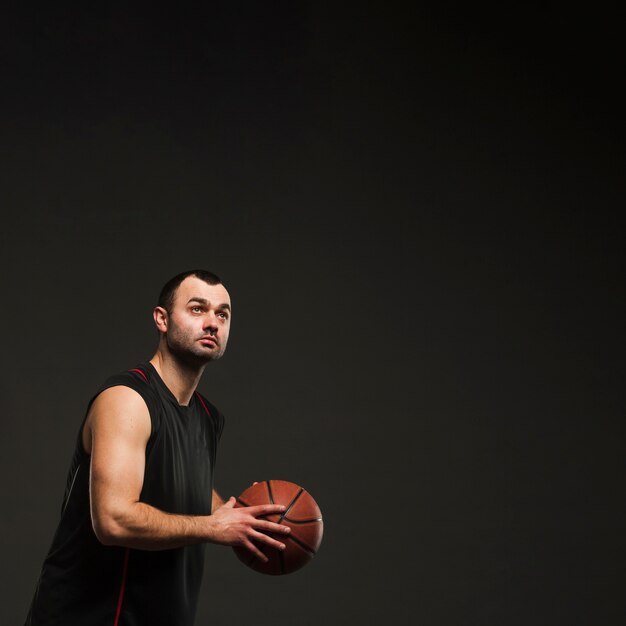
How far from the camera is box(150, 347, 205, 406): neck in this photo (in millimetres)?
2350

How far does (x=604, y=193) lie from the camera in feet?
14.9

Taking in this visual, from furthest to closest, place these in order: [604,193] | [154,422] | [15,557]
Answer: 1. [604,193]
2. [15,557]
3. [154,422]

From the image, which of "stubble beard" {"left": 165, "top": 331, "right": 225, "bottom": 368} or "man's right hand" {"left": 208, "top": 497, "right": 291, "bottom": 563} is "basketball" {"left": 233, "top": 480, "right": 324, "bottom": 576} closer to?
"man's right hand" {"left": 208, "top": 497, "right": 291, "bottom": 563}

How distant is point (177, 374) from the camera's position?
92.7 inches

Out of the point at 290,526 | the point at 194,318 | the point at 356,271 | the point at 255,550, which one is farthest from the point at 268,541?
the point at 356,271

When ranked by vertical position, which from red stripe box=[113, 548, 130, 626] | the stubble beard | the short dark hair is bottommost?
red stripe box=[113, 548, 130, 626]

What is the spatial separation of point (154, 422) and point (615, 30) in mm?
3925

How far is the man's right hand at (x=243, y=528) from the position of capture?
199cm

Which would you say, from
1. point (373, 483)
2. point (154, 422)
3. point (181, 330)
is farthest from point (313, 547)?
point (373, 483)

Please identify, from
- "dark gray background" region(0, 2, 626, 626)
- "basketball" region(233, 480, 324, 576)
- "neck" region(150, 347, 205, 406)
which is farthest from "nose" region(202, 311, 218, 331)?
"dark gray background" region(0, 2, 626, 626)

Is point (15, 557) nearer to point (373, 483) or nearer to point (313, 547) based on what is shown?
point (373, 483)

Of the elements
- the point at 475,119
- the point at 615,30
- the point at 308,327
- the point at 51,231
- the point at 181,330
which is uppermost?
the point at 615,30

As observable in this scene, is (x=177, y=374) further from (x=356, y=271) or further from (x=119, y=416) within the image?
(x=356, y=271)

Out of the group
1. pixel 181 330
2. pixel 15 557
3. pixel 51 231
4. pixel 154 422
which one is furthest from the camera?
pixel 51 231
